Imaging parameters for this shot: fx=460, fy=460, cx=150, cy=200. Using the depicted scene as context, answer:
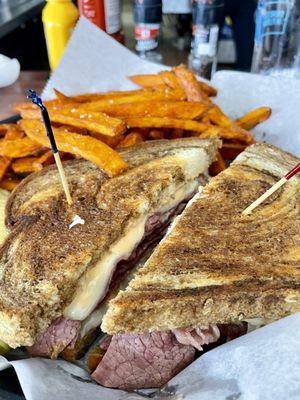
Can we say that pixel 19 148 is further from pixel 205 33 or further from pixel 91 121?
pixel 205 33

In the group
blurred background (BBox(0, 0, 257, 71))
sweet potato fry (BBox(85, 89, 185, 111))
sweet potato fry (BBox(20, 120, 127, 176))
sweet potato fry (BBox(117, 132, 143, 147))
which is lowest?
blurred background (BBox(0, 0, 257, 71))

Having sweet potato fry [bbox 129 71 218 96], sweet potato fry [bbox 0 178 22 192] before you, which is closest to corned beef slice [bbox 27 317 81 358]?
sweet potato fry [bbox 0 178 22 192]

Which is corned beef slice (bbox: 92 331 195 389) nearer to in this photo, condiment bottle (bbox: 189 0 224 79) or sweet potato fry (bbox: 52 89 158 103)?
sweet potato fry (bbox: 52 89 158 103)

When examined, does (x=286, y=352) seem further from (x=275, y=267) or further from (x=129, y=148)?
(x=129, y=148)

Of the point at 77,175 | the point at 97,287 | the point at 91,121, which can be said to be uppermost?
the point at 91,121

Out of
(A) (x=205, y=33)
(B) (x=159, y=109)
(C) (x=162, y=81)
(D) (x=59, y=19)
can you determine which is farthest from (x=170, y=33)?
(B) (x=159, y=109)

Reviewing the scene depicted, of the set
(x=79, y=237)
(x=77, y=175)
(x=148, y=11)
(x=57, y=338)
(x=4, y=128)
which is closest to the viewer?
(x=57, y=338)
